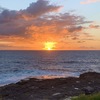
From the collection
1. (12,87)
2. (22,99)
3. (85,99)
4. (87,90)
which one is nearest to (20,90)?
(12,87)

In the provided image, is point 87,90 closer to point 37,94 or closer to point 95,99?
point 37,94

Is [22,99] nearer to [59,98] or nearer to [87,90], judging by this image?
[59,98]

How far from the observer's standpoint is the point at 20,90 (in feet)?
80.6

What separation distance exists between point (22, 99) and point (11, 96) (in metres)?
1.92

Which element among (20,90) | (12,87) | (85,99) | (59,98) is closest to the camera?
(85,99)

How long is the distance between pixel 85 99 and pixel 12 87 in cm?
1456

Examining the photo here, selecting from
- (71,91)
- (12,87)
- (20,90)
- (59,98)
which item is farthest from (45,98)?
(12,87)

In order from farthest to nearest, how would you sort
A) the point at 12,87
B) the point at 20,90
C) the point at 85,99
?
the point at 12,87, the point at 20,90, the point at 85,99

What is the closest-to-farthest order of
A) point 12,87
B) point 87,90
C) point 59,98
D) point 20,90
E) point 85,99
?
1. point 85,99
2. point 59,98
3. point 87,90
4. point 20,90
5. point 12,87

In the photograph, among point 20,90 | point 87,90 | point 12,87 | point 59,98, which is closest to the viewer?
point 59,98

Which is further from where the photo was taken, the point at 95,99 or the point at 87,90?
the point at 87,90

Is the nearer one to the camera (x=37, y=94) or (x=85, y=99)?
(x=85, y=99)

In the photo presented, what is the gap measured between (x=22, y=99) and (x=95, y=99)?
785 centimetres

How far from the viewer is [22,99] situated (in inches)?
779
